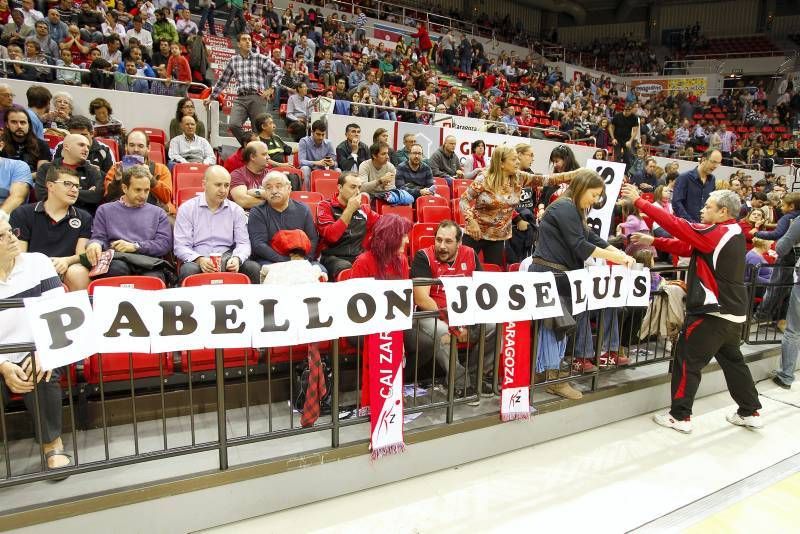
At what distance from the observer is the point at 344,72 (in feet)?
41.3

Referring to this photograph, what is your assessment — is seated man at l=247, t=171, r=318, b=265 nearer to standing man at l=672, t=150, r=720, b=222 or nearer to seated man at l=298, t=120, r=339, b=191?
seated man at l=298, t=120, r=339, b=191

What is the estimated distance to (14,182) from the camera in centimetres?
425

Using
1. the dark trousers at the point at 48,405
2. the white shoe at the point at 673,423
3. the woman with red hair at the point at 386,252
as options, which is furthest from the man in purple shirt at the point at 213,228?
the white shoe at the point at 673,423

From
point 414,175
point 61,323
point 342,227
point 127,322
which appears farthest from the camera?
point 414,175

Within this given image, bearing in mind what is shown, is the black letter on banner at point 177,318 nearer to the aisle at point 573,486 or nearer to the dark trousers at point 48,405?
the dark trousers at point 48,405

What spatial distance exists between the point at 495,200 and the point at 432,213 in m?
1.96

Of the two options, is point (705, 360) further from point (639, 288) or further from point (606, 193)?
point (606, 193)

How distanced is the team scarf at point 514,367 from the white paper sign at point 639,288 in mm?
1021

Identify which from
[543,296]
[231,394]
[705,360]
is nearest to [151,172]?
[231,394]

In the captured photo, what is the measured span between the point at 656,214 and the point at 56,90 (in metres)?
7.06

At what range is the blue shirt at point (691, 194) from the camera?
612 cm

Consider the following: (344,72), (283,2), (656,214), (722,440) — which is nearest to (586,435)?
(722,440)

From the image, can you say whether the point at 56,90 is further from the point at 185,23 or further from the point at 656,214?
the point at 656,214

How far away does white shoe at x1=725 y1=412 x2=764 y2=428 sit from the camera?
423 cm
